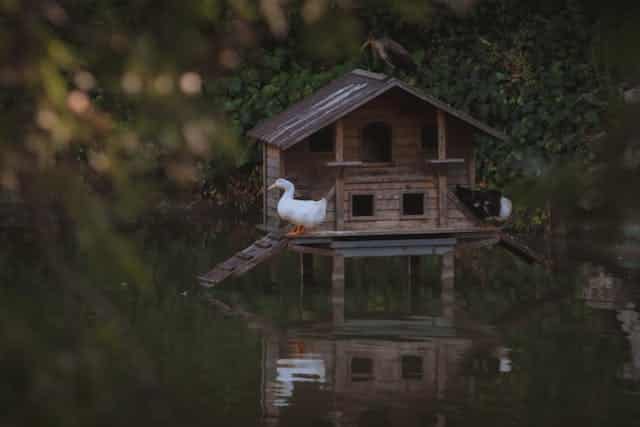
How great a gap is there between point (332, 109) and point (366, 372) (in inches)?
205

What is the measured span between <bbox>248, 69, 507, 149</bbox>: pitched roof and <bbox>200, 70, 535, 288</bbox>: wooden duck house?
2 cm

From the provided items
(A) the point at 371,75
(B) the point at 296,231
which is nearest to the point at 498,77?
(A) the point at 371,75

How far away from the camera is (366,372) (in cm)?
1252

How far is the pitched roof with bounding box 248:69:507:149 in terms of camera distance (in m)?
16.6

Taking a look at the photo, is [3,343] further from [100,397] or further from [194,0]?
[194,0]

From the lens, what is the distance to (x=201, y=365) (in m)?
12.5

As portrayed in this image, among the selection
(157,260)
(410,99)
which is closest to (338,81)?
(410,99)

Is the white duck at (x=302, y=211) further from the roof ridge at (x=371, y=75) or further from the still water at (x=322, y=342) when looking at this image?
the roof ridge at (x=371, y=75)

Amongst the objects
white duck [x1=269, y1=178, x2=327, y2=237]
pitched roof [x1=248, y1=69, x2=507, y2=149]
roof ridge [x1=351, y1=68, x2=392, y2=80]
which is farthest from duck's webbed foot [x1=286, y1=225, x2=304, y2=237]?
roof ridge [x1=351, y1=68, x2=392, y2=80]

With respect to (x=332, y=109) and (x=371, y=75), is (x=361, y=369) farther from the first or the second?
(x=371, y=75)

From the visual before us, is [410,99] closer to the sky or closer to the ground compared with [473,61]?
closer to the ground

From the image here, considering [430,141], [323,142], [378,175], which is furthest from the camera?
[430,141]

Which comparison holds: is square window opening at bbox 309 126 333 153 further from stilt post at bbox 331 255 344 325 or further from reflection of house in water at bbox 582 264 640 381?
reflection of house in water at bbox 582 264 640 381

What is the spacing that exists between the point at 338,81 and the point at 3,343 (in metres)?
14.7
